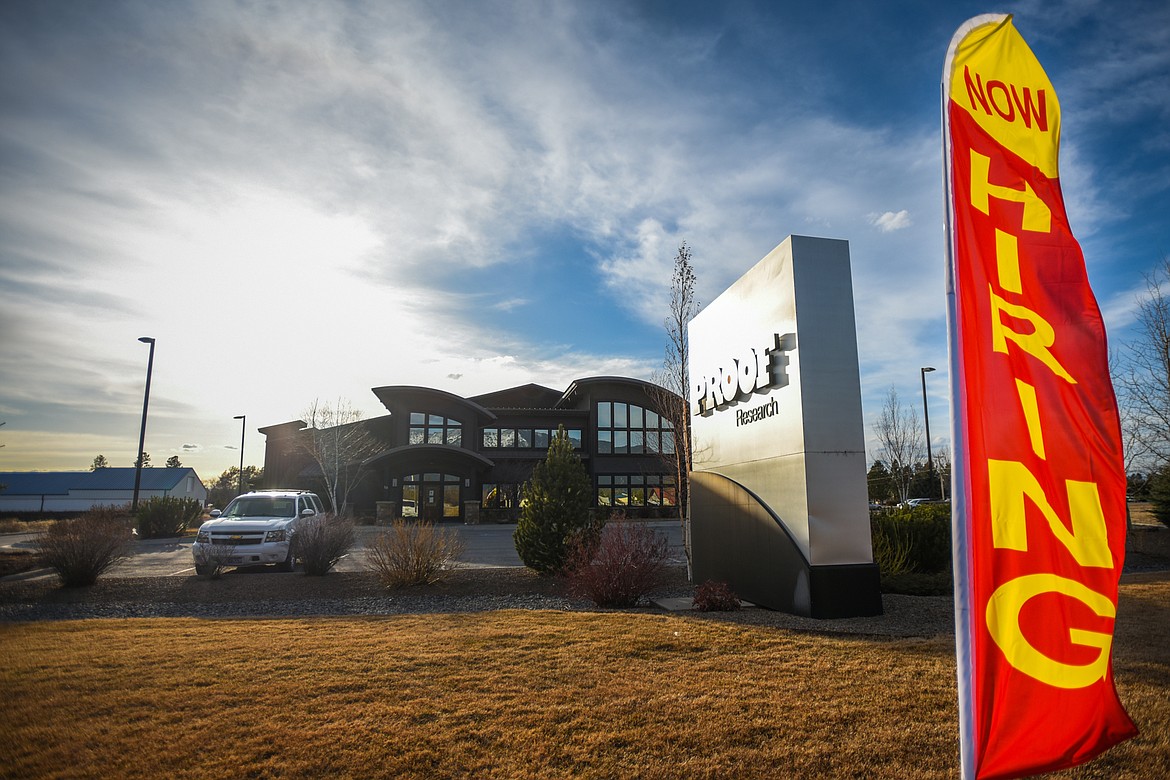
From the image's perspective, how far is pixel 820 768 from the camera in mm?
4039

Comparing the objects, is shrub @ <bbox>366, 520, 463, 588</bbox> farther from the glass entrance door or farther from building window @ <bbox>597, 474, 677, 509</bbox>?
building window @ <bbox>597, 474, 677, 509</bbox>

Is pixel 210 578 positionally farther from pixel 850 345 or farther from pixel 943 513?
pixel 943 513

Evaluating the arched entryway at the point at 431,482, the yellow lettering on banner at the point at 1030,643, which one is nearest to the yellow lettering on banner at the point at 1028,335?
the yellow lettering on banner at the point at 1030,643

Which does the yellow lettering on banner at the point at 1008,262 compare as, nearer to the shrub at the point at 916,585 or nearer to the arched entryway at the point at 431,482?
the shrub at the point at 916,585

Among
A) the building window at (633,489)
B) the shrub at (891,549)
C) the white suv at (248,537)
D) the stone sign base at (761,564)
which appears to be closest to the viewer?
the stone sign base at (761,564)

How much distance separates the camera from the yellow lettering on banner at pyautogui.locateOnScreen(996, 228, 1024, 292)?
10.1 feet

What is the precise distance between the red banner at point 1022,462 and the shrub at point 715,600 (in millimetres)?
7026

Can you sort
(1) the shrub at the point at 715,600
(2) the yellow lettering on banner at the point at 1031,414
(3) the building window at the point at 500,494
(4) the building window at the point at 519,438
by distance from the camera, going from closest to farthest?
(2) the yellow lettering on banner at the point at 1031,414 → (1) the shrub at the point at 715,600 → (3) the building window at the point at 500,494 → (4) the building window at the point at 519,438

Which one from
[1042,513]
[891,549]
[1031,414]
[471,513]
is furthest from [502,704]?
[471,513]

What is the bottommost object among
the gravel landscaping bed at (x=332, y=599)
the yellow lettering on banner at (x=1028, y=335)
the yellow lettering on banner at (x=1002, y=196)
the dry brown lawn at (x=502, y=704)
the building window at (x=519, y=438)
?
the gravel landscaping bed at (x=332, y=599)

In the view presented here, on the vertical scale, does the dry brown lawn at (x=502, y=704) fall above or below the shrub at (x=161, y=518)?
below

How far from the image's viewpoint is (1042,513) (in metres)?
2.85

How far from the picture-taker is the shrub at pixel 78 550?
40.4ft

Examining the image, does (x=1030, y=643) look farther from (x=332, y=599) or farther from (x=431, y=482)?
(x=431, y=482)
